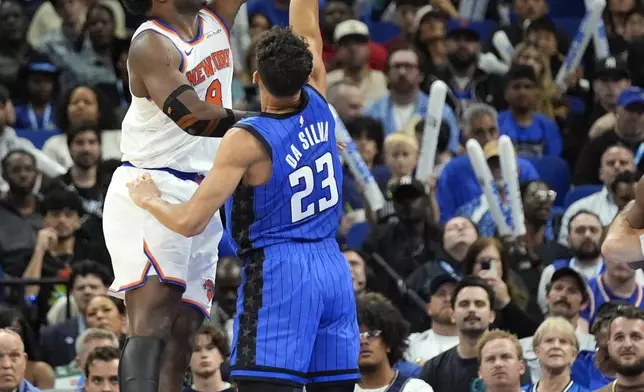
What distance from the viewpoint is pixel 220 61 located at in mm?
7020

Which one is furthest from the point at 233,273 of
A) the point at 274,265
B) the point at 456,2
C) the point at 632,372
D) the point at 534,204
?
the point at 456,2

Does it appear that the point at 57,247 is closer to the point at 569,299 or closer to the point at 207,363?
the point at 207,363

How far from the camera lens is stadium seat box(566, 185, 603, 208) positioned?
41.2 feet

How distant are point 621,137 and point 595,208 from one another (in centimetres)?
98

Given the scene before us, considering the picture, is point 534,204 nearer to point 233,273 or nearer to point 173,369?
point 233,273

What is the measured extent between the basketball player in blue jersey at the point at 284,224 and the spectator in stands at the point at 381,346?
6.79 ft

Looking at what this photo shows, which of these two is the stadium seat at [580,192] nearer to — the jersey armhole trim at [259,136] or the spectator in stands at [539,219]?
the spectator in stands at [539,219]

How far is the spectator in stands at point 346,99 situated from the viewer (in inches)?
535

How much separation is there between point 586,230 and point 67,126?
4.95 meters

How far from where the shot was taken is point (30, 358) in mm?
10477

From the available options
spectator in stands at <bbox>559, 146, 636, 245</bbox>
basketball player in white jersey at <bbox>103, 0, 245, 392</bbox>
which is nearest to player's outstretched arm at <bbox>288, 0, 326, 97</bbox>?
basketball player in white jersey at <bbox>103, 0, 245, 392</bbox>

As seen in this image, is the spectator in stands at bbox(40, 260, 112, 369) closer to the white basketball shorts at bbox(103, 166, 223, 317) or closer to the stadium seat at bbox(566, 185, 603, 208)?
the white basketball shorts at bbox(103, 166, 223, 317)

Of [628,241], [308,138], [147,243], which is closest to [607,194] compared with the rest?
[147,243]

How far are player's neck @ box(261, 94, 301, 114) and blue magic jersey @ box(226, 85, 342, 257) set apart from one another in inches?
1.4
